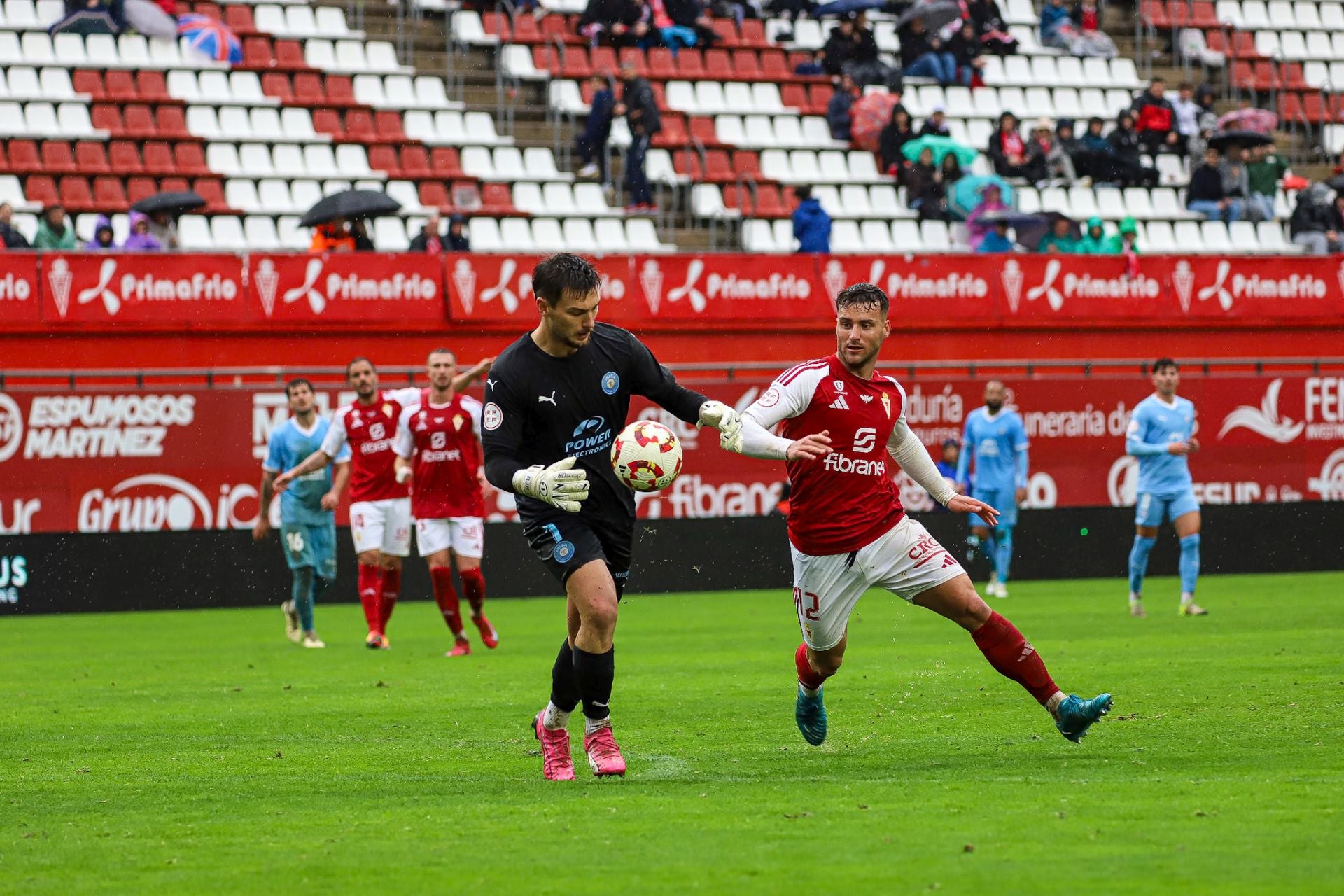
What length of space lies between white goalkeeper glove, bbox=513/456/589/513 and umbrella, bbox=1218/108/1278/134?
25741 millimetres

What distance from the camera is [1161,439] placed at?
17.9 metres

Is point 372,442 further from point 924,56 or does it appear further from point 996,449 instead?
point 924,56

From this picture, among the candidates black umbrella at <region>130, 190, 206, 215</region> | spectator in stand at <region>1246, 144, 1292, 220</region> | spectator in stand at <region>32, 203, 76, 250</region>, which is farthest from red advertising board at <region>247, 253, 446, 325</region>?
spectator in stand at <region>1246, 144, 1292, 220</region>

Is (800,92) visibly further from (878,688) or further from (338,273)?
(878,688)

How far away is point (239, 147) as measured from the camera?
25781 millimetres

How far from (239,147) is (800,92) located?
9495 millimetres

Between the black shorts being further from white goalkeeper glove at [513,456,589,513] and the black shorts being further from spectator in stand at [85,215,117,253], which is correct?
spectator in stand at [85,215,117,253]

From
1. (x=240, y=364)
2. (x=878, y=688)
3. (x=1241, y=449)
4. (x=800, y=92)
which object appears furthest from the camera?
(x=800, y=92)

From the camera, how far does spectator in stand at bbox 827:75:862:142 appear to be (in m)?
29.4

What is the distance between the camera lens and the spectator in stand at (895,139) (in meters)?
28.7

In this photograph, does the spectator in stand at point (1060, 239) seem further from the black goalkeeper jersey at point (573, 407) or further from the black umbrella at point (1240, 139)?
the black goalkeeper jersey at point (573, 407)

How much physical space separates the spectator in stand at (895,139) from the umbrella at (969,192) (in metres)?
1.27

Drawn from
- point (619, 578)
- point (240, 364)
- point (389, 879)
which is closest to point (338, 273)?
point (240, 364)

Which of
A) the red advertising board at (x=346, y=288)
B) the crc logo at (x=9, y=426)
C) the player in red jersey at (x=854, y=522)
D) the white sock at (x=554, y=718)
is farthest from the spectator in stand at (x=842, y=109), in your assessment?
the white sock at (x=554, y=718)
